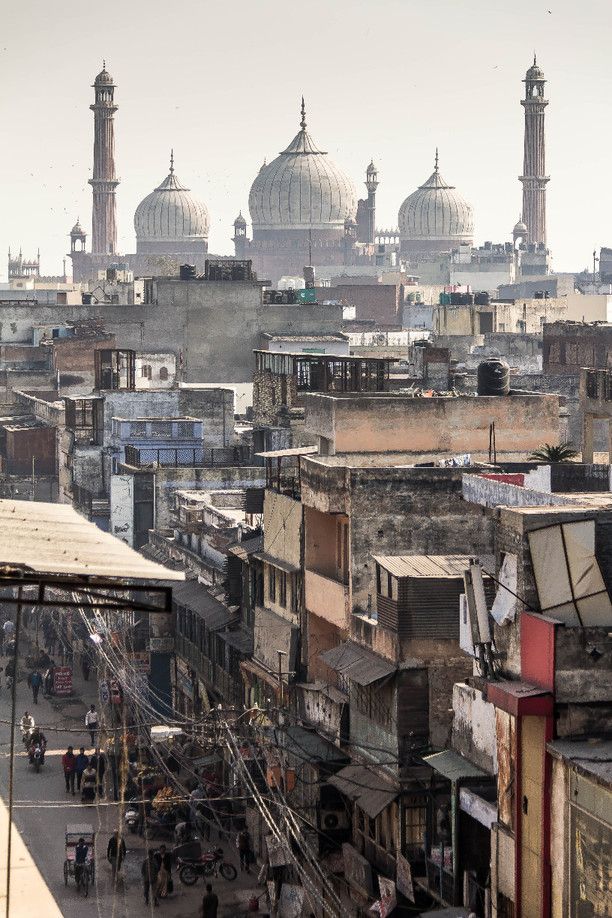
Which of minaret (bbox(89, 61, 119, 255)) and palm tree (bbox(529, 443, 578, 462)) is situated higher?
minaret (bbox(89, 61, 119, 255))

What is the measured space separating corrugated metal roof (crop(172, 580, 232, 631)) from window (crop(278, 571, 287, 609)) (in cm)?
318

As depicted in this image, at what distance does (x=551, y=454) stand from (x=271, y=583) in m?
4.52

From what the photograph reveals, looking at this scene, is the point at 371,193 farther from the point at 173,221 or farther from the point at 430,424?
the point at 430,424

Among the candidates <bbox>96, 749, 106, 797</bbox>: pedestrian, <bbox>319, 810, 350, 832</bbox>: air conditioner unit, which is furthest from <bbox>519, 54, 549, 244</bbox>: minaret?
<bbox>319, 810, 350, 832</bbox>: air conditioner unit

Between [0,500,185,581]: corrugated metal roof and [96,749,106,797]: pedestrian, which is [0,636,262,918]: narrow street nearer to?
[96,749,106,797]: pedestrian

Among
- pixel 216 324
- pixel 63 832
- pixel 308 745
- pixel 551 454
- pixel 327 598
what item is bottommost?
pixel 63 832

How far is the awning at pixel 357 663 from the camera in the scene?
27.4 m

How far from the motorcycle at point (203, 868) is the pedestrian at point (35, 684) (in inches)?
506

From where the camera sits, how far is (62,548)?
59.0 feet

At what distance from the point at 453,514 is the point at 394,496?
2.54 ft

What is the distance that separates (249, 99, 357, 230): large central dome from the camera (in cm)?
14038

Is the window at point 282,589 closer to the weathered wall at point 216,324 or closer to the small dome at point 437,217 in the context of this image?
the weathered wall at point 216,324

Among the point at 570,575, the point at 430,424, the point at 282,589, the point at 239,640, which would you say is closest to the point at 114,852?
the point at 282,589

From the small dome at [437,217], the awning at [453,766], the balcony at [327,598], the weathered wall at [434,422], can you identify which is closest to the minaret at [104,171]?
the small dome at [437,217]
